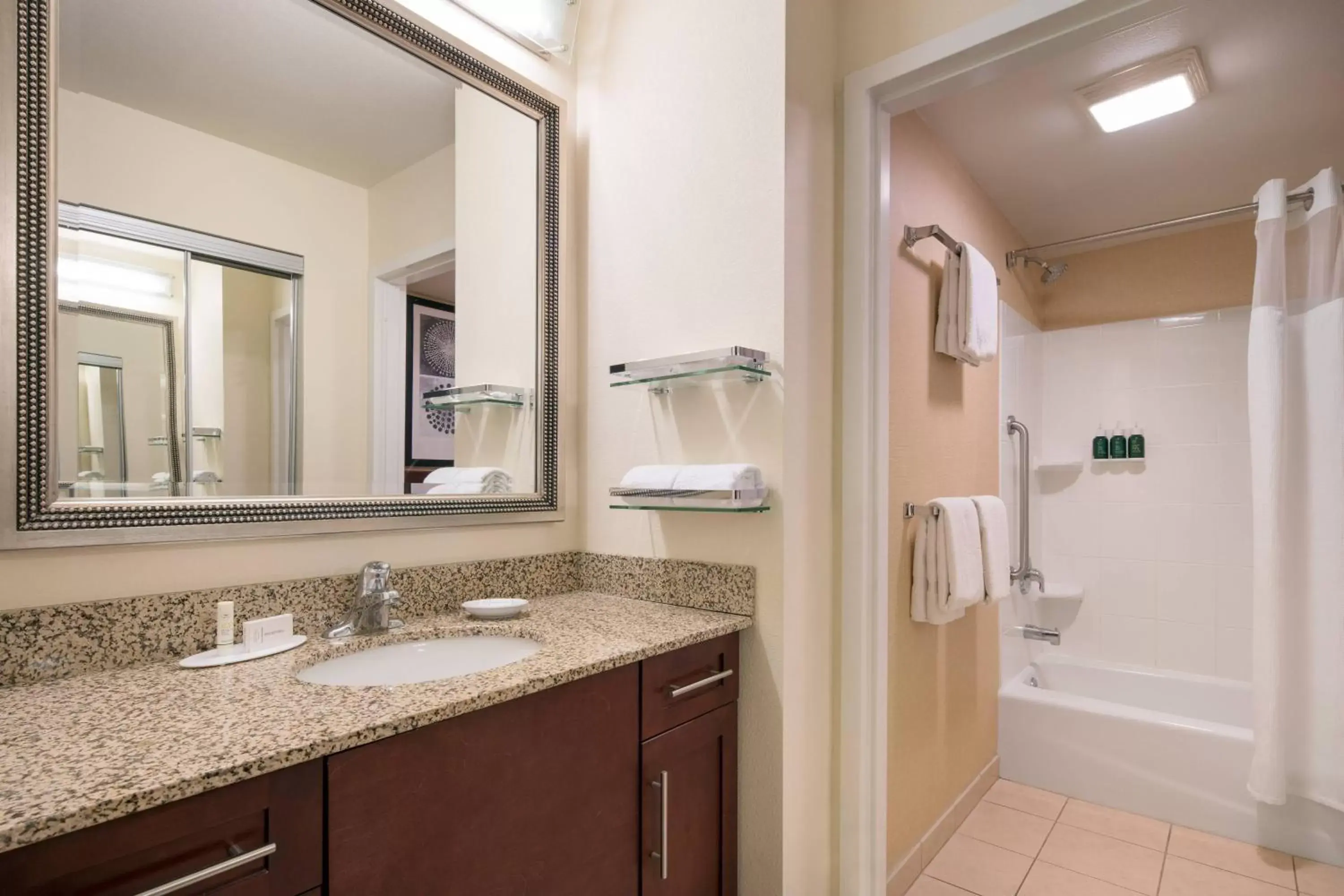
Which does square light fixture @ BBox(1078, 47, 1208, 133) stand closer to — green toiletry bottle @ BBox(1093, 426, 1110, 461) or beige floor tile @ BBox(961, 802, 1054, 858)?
green toiletry bottle @ BBox(1093, 426, 1110, 461)

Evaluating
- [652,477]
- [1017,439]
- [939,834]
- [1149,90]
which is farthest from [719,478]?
[1017,439]

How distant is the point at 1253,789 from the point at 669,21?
9.06ft

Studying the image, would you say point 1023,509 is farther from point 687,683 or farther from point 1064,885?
point 687,683

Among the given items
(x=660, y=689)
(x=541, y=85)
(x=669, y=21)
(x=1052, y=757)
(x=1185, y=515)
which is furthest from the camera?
(x=1185, y=515)

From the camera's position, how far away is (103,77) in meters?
1.11

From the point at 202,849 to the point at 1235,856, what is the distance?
275 cm

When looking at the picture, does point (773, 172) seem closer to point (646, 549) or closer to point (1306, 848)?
point (646, 549)

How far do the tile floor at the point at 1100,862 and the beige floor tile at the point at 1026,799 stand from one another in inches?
0.4

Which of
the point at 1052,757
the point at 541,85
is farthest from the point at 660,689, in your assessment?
the point at 1052,757

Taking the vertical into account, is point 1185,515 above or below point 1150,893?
above

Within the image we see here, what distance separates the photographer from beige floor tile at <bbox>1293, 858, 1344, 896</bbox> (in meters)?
1.90

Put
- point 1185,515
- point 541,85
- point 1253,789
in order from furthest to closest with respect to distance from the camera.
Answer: point 1185,515 < point 1253,789 < point 541,85

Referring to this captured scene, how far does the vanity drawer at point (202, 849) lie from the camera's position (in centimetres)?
64

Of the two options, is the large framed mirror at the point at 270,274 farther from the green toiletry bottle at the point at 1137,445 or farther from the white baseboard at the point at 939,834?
the green toiletry bottle at the point at 1137,445
